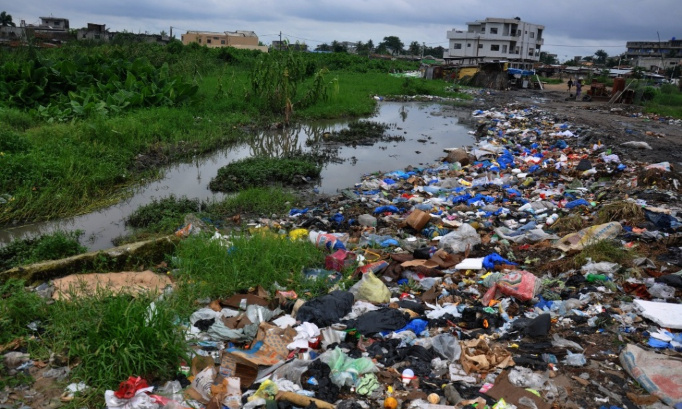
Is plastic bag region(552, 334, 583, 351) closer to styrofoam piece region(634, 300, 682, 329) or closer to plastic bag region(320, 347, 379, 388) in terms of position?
styrofoam piece region(634, 300, 682, 329)

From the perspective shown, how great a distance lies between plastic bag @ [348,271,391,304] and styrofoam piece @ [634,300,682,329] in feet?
5.92

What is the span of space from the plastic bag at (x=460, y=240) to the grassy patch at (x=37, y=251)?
366 cm

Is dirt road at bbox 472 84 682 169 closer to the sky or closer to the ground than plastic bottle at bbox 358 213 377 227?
closer to the sky

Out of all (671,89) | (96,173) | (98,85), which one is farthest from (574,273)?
(671,89)

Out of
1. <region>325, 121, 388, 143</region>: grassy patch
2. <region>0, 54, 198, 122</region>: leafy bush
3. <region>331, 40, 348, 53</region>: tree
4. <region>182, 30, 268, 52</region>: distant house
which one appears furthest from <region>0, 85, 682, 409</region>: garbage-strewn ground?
<region>331, 40, 348, 53</region>: tree

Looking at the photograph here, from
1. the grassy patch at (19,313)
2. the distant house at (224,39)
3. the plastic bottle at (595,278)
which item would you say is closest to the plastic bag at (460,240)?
the plastic bottle at (595,278)

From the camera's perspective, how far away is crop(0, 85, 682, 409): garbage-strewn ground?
106 inches

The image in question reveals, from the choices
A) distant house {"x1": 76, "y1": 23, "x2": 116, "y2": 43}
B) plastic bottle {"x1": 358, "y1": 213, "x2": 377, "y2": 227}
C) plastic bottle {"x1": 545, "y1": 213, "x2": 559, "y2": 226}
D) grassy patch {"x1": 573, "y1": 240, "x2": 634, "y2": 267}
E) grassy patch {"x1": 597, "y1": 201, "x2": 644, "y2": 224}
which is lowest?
plastic bottle {"x1": 358, "y1": 213, "x2": 377, "y2": 227}

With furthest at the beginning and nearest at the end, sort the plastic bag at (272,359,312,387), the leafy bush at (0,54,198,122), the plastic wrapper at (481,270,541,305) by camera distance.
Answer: the leafy bush at (0,54,198,122)
the plastic wrapper at (481,270,541,305)
the plastic bag at (272,359,312,387)

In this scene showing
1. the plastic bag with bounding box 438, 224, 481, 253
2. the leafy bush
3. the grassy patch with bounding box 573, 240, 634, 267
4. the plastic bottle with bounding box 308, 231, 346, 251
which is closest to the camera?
the grassy patch with bounding box 573, 240, 634, 267

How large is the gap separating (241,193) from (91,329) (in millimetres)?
4029

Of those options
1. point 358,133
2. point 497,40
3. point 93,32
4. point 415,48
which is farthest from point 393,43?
point 358,133

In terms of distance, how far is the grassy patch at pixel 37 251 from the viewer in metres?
4.65

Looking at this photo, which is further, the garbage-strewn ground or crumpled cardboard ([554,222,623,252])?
crumpled cardboard ([554,222,623,252])
